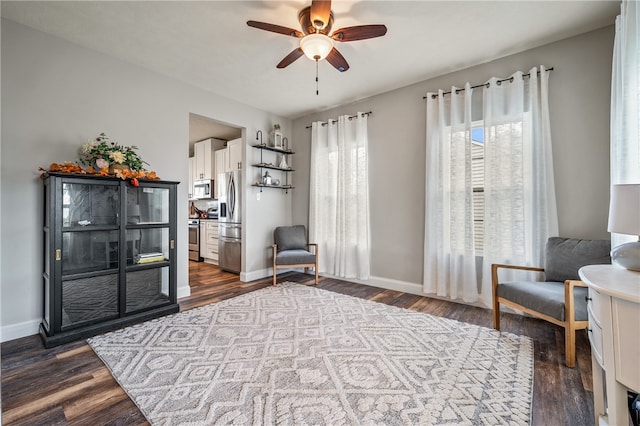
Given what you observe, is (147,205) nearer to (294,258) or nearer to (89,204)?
(89,204)

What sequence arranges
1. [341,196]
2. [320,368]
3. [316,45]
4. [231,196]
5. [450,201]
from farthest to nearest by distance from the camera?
[231,196] → [341,196] → [450,201] → [316,45] → [320,368]

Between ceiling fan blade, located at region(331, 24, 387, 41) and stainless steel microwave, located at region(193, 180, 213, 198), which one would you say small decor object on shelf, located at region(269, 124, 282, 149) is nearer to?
stainless steel microwave, located at region(193, 180, 213, 198)

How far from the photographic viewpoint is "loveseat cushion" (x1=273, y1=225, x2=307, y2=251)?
4566 mm

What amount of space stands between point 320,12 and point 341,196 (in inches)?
106

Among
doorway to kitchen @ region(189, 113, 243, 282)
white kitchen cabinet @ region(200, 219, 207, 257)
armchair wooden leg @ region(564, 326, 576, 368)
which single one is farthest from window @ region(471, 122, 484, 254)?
white kitchen cabinet @ region(200, 219, 207, 257)

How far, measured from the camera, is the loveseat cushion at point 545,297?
6.57ft

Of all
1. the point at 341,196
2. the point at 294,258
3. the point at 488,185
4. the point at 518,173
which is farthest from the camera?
the point at 341,196

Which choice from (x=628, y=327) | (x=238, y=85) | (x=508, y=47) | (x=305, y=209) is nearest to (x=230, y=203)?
(x=305, y=209)

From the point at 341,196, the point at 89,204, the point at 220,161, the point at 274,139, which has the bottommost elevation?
the point at 89,204

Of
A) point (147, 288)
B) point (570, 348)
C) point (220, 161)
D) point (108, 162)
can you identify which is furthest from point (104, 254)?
point (570, 348)

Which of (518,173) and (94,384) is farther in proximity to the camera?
Result: (518,173)

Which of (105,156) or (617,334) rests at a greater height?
(105,156)

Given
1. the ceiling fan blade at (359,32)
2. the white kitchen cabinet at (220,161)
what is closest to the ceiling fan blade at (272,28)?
the ceiling fan blade at (359,32)

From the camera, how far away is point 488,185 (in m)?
3.01
